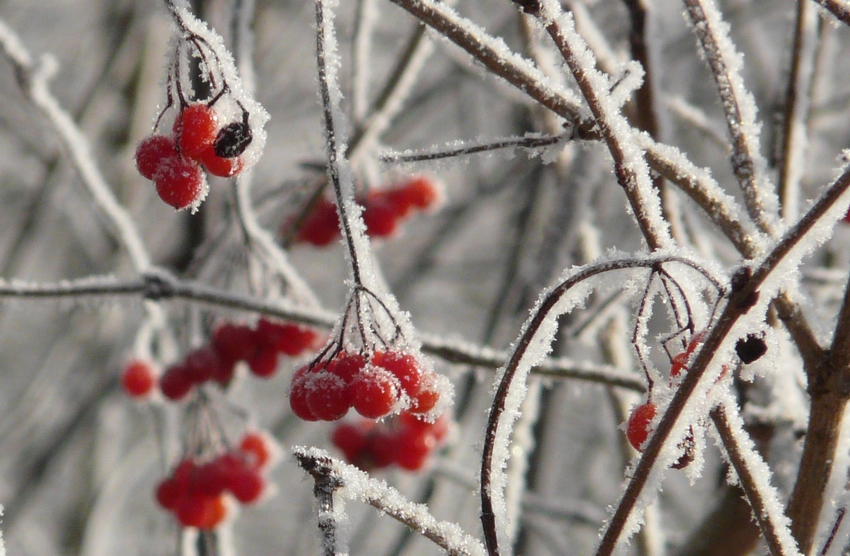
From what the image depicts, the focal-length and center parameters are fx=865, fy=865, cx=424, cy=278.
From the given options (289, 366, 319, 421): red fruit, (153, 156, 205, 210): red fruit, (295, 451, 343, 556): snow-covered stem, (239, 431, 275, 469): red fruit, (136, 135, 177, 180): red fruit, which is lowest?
(295, 451, 343, 556): snow-covered stem

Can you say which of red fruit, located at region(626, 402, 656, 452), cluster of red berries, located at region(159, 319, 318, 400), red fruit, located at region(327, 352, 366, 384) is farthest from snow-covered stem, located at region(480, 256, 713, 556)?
cluster of red berries, located at region(159, 319, 318, 400)

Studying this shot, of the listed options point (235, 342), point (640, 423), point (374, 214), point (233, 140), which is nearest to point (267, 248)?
point (235, 342)

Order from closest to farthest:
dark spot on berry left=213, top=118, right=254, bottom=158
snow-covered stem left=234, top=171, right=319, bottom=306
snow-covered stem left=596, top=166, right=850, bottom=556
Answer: snow-covered stem left=596, top=166, right=850, bottom=556 < dark spot on berry left=213, top=118, right=254, bottom=158 < snow-covered stem left=234, top=171, right=319, bottom=306

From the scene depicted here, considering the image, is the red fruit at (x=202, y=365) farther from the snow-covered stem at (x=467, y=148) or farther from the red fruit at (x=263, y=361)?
the snow-covered stem at (x=467, y=148)

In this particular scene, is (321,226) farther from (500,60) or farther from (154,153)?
(500,60)

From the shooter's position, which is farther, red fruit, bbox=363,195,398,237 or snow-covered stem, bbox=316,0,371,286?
red fruit, bbox=363,195,398,237

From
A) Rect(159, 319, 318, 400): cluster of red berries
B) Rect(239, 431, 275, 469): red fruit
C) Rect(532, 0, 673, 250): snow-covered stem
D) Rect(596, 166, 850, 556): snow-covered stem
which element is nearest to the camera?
Rect(596, 166, 850, 556): snow-covered stem

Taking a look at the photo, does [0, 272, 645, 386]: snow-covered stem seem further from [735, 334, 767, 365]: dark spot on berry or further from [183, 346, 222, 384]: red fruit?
[735, 334, 767, 365]: dark spot on berry

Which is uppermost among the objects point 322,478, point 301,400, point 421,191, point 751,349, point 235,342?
point 421,191
